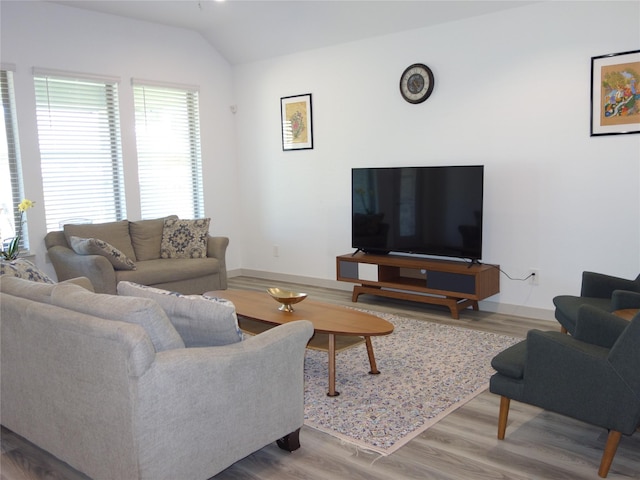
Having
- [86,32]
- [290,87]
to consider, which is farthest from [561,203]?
[86,32]

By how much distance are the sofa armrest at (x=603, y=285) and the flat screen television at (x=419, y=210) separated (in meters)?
1.22

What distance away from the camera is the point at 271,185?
279 inches

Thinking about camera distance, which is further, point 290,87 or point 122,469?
point 290,87

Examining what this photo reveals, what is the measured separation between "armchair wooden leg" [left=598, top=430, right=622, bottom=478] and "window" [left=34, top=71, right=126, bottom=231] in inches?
205

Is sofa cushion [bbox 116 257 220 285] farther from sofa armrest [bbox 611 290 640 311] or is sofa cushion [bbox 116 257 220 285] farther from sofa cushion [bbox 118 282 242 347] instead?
sofa armrest [bbox 611 290 640 311]

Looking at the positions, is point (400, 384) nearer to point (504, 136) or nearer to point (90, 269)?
point (504, 136)

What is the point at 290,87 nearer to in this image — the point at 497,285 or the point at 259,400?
the point at 497,285

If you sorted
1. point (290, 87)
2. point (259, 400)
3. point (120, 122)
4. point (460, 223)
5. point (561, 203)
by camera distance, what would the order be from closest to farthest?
point (259, 400) < point (561, 203) < point (460, 223) < point (120, 122) < point (290, 87)

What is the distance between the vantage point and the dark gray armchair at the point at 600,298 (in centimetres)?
350

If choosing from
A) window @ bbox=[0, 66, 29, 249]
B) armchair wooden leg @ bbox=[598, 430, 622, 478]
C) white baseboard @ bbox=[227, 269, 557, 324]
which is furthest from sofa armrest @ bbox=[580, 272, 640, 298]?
window @ bbox=[0, 66, 29, 249]

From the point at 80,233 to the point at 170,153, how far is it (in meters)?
1.65

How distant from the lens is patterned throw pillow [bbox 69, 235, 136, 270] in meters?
5.05

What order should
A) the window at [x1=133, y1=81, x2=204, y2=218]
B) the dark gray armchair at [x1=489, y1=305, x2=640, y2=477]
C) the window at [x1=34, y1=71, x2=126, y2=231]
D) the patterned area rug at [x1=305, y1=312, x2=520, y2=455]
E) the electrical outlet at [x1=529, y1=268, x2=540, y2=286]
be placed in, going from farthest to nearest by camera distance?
1. the window at [x1=133, y1=81, x2=204, y2=218]
2. the window at [x1=34, y1=71, x2=126, y2=231]
3. the electrical outlet at [x1=529, y1=268, x2=540, y2=286]
4. the patterned area rug at [x1=305, y1=312, x2=520, y2=455]
5. the dark gray armchair at [x1=489, y1=305, x2=640, y2=477]

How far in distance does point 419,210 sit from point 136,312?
365 cm
